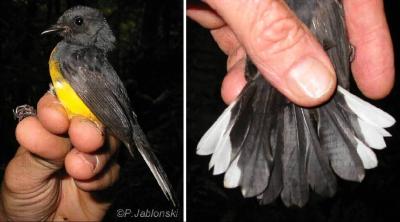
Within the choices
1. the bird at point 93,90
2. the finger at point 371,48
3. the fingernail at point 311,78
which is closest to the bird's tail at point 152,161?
the bird at point 93,90

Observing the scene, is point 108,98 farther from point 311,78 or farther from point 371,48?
point 371,48

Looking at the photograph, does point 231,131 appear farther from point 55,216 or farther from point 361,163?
point 55,216

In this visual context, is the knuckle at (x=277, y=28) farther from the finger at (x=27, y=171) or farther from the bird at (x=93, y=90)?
the finger at (x=27, y=171)

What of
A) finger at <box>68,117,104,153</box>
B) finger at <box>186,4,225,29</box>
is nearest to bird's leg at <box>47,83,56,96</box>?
finger at <box>68,117,104,153</box>

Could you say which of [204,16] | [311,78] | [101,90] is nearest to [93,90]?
[101,90]

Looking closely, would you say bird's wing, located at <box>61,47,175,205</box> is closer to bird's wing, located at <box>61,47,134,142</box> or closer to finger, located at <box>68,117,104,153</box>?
bird's wing, located at <box>61,47,134,142</box>

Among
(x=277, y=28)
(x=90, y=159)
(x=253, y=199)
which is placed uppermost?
(x=277, y=28)
